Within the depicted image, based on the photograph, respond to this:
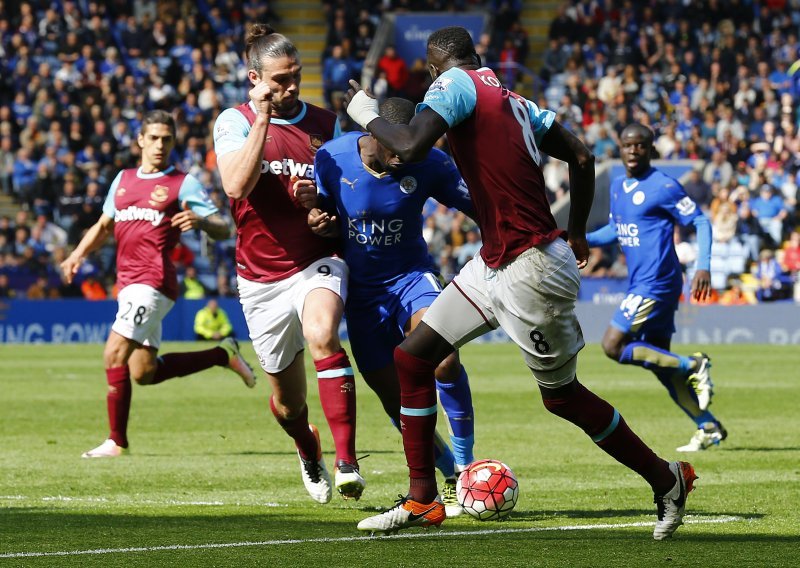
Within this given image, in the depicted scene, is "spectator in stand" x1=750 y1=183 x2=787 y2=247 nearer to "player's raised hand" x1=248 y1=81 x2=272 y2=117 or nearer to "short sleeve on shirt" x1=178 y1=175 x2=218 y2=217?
"short sleeve on shirt" x1=178 y1=175 x2=218 y2=217

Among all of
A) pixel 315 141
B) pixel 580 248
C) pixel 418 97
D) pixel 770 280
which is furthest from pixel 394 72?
pixel 580 248

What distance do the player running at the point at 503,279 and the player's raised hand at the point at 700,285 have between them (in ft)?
12.6

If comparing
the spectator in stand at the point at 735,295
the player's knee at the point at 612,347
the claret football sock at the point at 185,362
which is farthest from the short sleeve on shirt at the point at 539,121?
the spectator in stand at the point at 735,295

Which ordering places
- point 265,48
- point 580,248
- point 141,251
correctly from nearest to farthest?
point 580,248 < point 265,48 < point 141,251

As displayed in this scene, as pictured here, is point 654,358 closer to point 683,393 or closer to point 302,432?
point 683,393

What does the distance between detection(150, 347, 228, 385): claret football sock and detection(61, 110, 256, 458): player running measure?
11.5 inches

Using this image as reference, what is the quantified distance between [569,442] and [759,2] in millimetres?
26200

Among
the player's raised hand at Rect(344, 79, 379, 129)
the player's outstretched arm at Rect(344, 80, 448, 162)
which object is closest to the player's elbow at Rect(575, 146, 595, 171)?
the player's outstretched arm at Rect(344, 80, 448, 162)

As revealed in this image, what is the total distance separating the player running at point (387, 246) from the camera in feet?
26.2

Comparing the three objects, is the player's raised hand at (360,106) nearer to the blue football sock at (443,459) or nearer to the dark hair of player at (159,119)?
the blue football sock at (443,459)

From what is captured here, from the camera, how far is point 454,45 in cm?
688

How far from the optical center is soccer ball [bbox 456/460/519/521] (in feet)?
22.8

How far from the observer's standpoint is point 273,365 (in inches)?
325

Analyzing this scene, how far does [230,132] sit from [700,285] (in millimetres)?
4201
